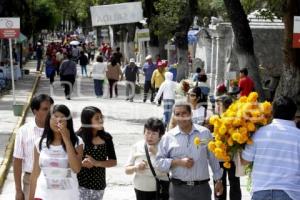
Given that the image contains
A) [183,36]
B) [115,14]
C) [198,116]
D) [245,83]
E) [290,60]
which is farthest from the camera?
[183,36]

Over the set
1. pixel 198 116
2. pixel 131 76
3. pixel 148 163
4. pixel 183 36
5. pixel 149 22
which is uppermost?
pixel 149 22

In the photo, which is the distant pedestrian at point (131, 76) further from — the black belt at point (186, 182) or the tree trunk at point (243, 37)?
the black belt at point (186, 182)

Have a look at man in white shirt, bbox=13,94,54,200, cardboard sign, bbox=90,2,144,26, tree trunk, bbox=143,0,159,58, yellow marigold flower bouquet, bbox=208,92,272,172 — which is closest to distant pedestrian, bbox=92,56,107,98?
cardboard sign, bbox=90,2,144,26

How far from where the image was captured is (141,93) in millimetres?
30641

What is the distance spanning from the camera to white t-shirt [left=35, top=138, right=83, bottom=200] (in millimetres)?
5926

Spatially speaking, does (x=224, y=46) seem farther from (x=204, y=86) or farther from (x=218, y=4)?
(x=218, y=4)

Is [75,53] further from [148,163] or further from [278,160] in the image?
[278,160]

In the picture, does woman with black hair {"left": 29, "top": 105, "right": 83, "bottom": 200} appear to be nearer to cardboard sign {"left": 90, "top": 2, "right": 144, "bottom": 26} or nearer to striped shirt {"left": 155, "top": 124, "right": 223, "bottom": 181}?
striped shirt {"left": 155, "top": 124, "right": 223, "bottom": 181}

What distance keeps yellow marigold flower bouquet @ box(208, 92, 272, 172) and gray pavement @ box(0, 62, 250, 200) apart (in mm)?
4502

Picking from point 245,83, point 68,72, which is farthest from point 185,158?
point 68,72

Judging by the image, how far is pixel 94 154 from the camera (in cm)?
660

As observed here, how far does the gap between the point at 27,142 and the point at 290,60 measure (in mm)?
11067

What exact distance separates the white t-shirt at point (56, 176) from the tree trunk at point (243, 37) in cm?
1225

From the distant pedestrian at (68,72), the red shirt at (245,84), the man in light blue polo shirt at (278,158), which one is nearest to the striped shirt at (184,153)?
the man in light blue polo shirt at (278,158)
